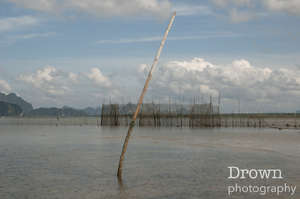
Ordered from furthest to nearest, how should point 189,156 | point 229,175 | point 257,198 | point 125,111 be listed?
point 125,111 → point 189,156 → point 229,175 → point 257,198

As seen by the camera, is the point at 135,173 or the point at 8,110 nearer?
the point at 135,173

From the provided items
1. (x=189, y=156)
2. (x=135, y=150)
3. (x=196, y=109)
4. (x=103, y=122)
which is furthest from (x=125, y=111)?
(x=189, y=156)

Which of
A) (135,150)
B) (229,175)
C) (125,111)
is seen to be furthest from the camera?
(125,111)

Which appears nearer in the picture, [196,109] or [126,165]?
[126,165]

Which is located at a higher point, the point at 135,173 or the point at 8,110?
the point at 8,110

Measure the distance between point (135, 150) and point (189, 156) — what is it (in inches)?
121

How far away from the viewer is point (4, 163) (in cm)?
1183

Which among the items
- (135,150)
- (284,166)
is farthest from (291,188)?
(135,150)

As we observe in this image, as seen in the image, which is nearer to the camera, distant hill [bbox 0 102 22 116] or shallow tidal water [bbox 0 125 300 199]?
shallow tidal water [bbox 0 125 300 199]

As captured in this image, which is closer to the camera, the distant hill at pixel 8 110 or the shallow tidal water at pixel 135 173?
the shallow tidal water at pixel 135 173

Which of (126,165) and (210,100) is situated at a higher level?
(210,100)

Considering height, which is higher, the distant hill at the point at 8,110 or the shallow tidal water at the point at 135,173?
the distant hill at the point at 8,110

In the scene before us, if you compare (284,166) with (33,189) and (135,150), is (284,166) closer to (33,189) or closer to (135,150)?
(135,150)

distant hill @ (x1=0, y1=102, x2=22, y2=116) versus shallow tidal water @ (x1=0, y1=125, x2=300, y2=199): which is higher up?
distant hill @ (x1=0, y1=102, x2=22, y2=116)
